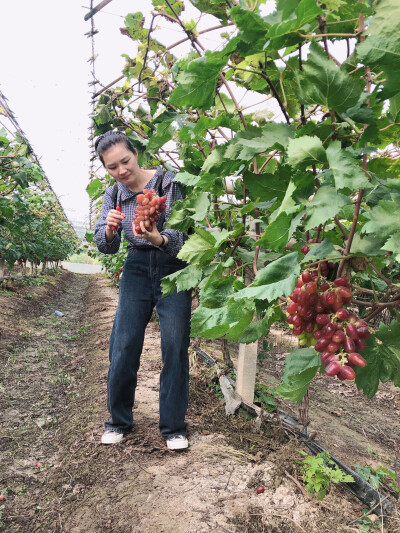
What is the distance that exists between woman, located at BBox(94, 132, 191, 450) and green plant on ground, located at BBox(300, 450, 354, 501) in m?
0.74

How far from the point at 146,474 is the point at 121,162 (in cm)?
173

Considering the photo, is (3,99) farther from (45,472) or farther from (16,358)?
(45,472)

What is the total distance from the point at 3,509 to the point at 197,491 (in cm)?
108

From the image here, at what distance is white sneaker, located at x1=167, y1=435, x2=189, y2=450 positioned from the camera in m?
2.34

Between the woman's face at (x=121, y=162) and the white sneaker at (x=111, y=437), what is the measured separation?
1.56 metres

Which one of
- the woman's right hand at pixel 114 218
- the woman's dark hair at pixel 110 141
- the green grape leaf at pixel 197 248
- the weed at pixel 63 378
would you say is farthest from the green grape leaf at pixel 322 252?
the weed at pixel 63 378

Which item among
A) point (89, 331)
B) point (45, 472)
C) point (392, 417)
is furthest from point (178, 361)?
point (89, 331)

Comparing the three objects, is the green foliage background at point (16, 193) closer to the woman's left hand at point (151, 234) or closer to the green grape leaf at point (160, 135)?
the woman's left hand at point (151, 234)

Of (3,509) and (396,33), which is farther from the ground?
(396,33)

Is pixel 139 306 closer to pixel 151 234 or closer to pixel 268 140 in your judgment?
pixel 151 234

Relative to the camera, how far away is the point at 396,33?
2.10ft

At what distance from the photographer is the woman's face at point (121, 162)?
86.4 inches

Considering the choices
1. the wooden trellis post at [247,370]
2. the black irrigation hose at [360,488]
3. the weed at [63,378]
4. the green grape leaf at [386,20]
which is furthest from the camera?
the weed at [63,378]

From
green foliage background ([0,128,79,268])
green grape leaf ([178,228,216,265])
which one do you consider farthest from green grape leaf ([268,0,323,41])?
green foliage background ([0,128,79,268])
